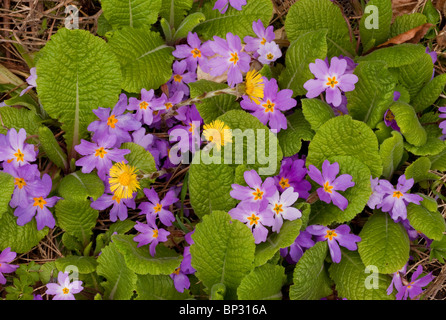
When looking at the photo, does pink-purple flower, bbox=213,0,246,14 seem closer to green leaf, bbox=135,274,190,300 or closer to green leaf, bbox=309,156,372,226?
green leaf, bbox=309,156,372,226

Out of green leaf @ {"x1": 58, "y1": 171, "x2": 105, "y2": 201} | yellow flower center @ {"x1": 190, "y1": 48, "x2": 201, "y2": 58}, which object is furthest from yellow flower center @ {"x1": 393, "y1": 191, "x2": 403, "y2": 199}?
green leaf @ {"x1": 58, "y1": 171, "x2": 105, "y2": 201}

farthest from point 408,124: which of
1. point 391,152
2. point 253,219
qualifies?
point 253,219

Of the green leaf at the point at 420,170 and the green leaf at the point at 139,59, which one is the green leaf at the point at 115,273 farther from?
the green leaf at the point at 420,170

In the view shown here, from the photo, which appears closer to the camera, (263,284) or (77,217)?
(263,284)

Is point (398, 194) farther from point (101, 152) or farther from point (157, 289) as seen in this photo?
point (101, 152)

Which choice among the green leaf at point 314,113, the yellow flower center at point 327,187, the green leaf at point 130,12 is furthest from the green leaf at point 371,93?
the green leaf at point 130,12
